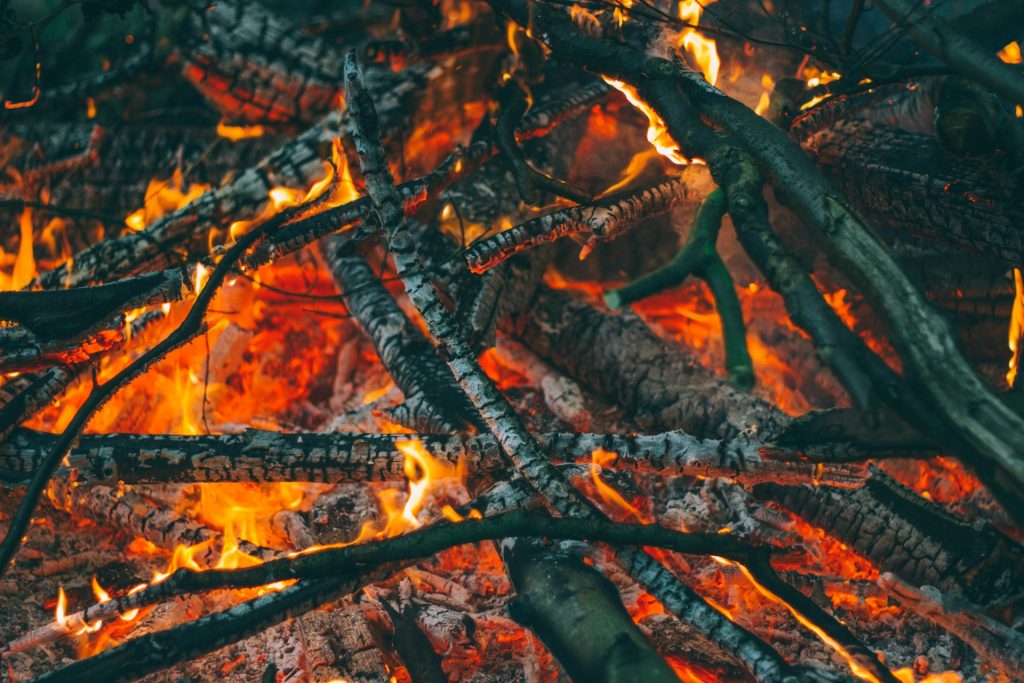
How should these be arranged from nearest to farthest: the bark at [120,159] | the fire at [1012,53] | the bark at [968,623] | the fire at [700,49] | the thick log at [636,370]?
the bark at [968,623], the thick log at [636,370], the fire at [1012,53], the fire at [700,49], the bark at [120,159]

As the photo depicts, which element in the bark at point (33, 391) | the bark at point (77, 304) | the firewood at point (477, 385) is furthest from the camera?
the bark at point (33, 391)

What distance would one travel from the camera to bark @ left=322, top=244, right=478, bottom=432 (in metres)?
4.07

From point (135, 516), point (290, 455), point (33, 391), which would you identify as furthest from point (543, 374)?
point (33, 391)

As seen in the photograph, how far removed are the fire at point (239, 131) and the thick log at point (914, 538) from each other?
4.70m

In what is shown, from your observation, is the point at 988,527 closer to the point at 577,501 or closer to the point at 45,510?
the point at 577,501

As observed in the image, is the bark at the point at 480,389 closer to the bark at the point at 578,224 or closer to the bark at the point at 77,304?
the bark at the point at 578,224

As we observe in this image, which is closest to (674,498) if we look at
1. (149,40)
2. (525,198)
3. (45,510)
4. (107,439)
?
(525,198)

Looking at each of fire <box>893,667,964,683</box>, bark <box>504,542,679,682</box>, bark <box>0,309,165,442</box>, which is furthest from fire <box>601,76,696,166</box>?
bark <box>0,309,165,442</box>

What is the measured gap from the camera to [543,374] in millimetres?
4957

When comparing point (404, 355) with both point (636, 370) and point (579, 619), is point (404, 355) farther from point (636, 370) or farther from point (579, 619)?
point (579, 619)

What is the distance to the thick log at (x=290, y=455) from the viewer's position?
357 centimetres

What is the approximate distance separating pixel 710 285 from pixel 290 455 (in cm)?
200

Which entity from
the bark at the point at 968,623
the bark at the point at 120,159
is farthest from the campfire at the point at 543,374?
the bark at the point at 120,159

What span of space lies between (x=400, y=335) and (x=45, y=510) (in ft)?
6.60
